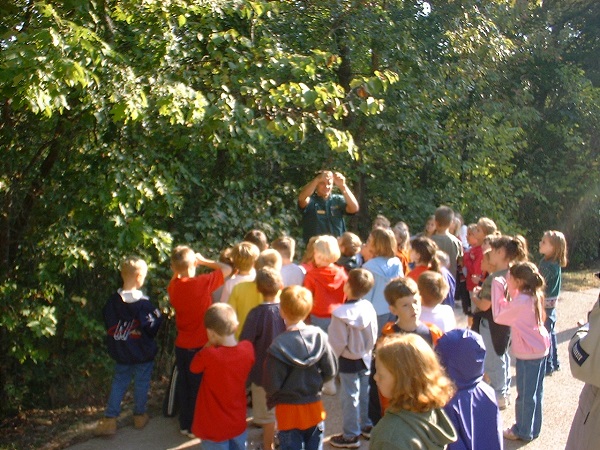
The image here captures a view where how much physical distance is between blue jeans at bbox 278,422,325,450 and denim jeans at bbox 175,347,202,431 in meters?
1.32

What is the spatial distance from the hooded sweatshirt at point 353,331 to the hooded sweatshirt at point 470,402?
1.59 meters

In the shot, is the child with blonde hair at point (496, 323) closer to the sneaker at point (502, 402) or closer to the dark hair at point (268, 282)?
the sneaker at point (502, 402)

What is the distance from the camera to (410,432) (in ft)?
9.75

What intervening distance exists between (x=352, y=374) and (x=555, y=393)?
2.62 metres

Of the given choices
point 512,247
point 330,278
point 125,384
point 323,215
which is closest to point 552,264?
point 512,247

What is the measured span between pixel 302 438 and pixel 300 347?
0.64m

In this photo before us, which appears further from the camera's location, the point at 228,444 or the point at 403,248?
the point at 403,248

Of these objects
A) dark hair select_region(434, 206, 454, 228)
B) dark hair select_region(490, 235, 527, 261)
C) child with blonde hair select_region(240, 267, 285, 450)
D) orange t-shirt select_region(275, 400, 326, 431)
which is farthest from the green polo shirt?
orange t-shirt select_region(275, 400, 326, 431)

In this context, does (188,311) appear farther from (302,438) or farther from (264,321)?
(302,438)

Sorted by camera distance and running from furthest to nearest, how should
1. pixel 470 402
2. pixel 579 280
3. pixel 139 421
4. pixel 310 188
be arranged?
pixel 579 280 → pixel 310 188 → pixel 139 421 → pixel 470 402

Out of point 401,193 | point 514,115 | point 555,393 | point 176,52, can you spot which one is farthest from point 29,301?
point 514,115

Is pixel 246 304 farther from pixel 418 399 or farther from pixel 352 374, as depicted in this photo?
pixel 418 399

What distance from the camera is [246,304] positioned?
222 inches

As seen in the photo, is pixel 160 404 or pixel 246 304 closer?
pixel 246 304
